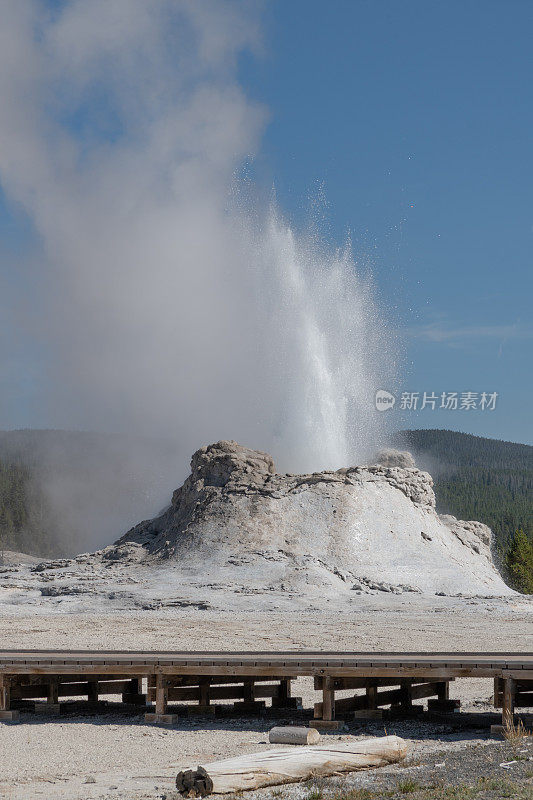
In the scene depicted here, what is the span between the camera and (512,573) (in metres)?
69.3

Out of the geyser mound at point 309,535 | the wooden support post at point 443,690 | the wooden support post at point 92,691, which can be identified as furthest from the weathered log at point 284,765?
the geyser mound at point 309,535

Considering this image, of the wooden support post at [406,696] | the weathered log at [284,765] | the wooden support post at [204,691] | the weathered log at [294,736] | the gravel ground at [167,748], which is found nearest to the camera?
the weathered log at [284,765]

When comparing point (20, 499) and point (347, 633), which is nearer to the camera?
point (347, 633)

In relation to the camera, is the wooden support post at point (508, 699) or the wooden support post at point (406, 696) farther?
the wooden support post at point (406, 696)

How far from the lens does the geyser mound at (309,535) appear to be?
39250 millimetres

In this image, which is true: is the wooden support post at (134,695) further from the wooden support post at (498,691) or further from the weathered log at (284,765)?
the wooden support post at (498,691)

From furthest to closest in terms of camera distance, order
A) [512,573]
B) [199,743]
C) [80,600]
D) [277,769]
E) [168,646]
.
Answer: [512,573]
[80,600]
[168,646]
[199,743]
[277,769]

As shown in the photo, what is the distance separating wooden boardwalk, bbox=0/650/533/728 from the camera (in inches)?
503

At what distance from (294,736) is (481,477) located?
469 ft

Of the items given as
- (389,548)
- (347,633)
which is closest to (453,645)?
(347,633)

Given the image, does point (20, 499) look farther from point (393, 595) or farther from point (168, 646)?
point (168, 646)

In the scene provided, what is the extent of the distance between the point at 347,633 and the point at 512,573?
4605 centimetres

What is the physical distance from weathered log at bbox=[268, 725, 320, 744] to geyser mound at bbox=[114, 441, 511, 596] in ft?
79.8

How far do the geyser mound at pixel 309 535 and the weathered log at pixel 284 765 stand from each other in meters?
25.3
